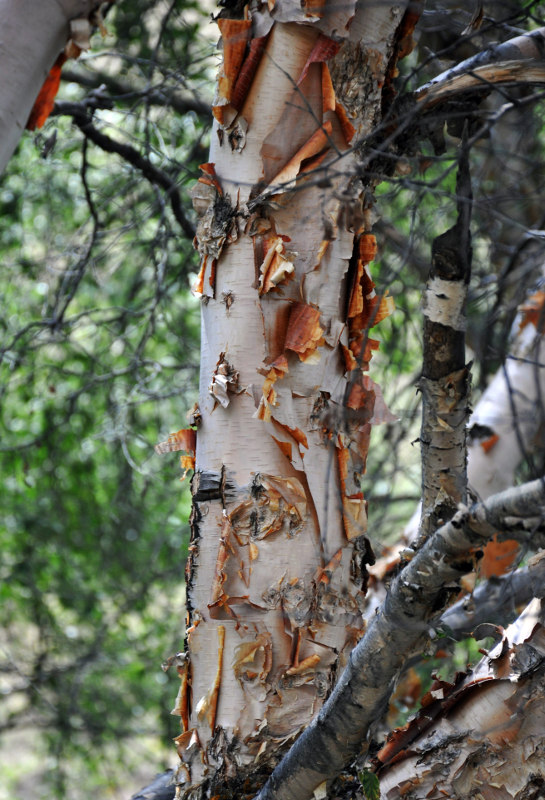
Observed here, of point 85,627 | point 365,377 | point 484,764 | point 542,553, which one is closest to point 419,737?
point 484,764

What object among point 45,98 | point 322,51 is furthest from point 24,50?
point 322,51

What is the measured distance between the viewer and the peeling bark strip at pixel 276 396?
1126mm

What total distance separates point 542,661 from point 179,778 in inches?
23.3

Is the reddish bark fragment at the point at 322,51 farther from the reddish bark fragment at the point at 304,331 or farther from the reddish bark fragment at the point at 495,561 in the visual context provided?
the reddish bark fragment at the point at 495,561

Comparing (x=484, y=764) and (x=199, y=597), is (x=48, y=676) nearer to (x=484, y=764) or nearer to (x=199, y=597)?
(x=199, y=597)

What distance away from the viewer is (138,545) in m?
3.58

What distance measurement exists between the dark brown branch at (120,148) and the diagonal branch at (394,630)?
1.27 metres

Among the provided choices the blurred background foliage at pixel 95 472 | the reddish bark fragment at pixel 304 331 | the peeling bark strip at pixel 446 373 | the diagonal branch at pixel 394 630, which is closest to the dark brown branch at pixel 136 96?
the blurred background foliage at pixel 95 472

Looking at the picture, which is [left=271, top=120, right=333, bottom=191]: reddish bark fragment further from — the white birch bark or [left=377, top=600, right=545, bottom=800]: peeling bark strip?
[left=377, top=600, right=545, bottom=800]: peeling bark strip

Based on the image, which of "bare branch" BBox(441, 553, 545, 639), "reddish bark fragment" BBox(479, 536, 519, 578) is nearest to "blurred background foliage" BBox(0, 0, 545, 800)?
"reddish bark fragment" BBox(479, 536, 519, 578)

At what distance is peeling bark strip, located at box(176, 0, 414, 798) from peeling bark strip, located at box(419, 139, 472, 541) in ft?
0.47

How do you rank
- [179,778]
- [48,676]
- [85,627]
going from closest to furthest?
[179,778], [48,676], [85,627]

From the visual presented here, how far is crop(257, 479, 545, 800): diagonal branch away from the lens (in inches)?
27.0

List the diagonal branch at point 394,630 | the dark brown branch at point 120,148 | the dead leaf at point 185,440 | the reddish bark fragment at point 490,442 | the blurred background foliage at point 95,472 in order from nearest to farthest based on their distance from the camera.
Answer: the diagonal branch at point 394,630 < the dead leaf at point 185,440 < the dark brown branch at point 120,148 < the reddish bark fragment at point 490,442 < the blurred background foliage at point 95,472
